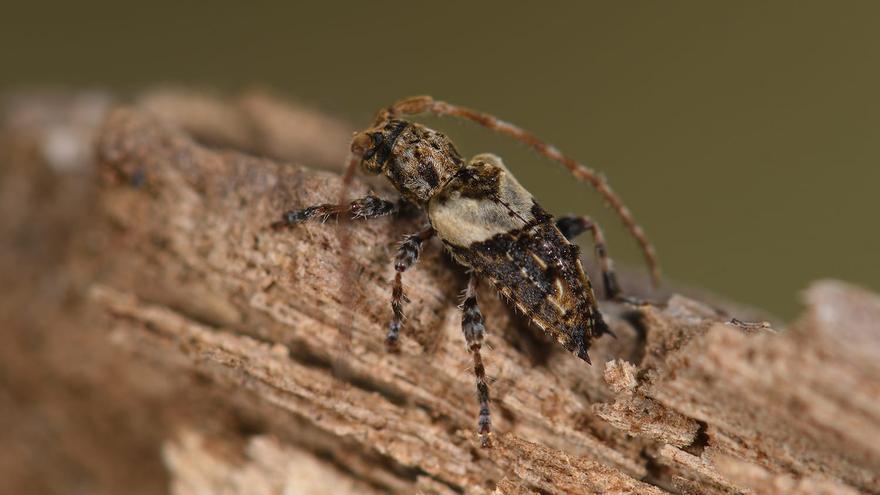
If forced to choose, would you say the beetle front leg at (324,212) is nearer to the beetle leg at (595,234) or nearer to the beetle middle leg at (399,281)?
the beetle middle leg at (399,281)

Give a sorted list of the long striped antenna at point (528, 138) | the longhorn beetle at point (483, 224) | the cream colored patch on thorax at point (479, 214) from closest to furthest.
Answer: the longhorn beetle at point (483, 224) < the cream colored patch on thorax at point (479, 214) < the long striped antenna at point (528, 138)

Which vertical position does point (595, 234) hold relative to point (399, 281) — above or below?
above

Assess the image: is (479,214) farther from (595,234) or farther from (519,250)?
(595,234)

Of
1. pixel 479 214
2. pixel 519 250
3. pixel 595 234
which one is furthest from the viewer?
pixel 595 234

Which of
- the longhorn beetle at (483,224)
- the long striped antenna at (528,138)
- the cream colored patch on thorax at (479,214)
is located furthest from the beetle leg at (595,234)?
the cream colored patch on thorax at (479,214)

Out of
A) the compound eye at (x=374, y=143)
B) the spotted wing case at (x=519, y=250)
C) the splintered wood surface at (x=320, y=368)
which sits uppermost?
the compound eye at (x=374, y=143)

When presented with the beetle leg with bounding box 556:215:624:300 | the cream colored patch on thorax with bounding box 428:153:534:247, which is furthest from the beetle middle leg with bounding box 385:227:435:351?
the beetle leg with bounding box 556:215:624:300

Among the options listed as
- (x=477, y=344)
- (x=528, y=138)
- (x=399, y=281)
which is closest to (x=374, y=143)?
(x=528, y=138)
